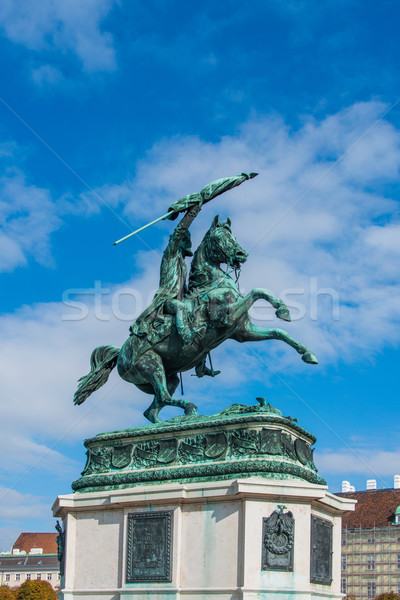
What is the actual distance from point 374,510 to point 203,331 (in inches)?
3342

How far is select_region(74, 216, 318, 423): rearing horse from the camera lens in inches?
585

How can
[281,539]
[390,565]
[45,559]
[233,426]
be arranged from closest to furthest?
[281,539] → [233,426] → [390,565] → [45,559]

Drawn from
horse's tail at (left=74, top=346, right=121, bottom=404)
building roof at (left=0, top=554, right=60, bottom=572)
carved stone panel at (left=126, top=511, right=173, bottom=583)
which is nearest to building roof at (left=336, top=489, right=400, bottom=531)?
building roof at (left=0, top=554, right=60, bottom=572)

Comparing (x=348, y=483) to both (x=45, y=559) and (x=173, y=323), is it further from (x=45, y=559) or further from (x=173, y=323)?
(x=173, y=323)

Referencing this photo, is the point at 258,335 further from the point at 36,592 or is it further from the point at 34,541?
the point at 34,541

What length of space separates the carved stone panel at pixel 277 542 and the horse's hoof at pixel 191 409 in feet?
8.88

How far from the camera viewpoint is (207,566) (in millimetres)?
12844

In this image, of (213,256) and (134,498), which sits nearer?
(134,498)

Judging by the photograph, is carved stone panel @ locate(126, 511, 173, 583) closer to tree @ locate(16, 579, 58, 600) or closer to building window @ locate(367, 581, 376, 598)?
tree @ locate(16, 579, 58, 600)

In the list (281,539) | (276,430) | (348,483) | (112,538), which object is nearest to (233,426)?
(276,430)

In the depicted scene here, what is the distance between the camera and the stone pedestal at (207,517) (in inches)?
495

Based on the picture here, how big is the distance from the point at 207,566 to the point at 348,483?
101 metres

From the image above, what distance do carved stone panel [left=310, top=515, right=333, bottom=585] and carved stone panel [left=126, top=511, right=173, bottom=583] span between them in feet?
7.32

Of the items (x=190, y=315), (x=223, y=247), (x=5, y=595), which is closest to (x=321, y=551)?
(x=190, y=315)
